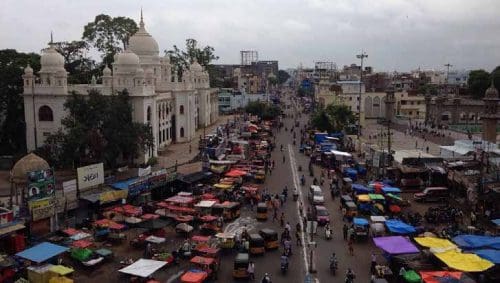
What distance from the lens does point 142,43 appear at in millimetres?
50125

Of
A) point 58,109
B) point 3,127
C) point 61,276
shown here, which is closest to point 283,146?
point 58,109

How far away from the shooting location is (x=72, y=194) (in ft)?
87.0

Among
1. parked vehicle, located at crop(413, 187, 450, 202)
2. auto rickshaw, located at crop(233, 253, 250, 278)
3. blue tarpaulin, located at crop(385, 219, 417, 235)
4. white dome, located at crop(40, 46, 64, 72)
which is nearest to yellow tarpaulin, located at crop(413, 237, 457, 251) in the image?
blue tarpaulin, located at crop(385, 219, 417, 235)

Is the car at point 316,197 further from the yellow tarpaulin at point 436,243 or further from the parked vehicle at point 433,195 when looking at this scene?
the yellow tarpaulin at point 436,243

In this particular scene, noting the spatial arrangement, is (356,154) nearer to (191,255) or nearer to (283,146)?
(283,146)

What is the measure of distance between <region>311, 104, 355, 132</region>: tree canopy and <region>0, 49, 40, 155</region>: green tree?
32.0 m

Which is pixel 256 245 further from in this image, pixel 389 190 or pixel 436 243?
pixel 389 190

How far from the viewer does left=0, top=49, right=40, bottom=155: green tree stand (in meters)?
42.1

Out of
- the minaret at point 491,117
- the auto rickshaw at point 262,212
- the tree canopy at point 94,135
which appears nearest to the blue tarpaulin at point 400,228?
the auto rickshaw at point 262,212

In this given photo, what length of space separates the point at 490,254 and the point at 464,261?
129 cm

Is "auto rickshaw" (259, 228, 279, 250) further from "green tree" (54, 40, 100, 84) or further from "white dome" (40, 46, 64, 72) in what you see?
"green tree" (54, 40, 100, 84)

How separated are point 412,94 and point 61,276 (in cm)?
7623

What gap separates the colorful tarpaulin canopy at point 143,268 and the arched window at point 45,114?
2516 cm

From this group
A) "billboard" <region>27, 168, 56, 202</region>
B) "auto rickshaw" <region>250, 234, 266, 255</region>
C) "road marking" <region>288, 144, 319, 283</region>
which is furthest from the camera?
"billboard" <region>27, 168, 56, 202</region>
